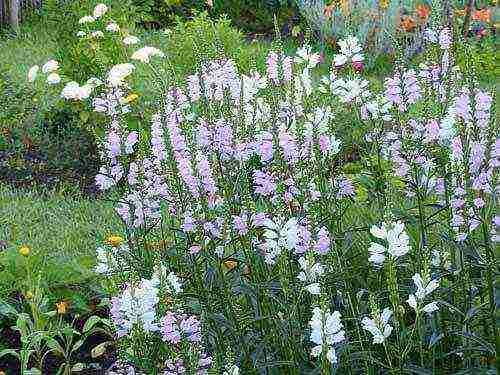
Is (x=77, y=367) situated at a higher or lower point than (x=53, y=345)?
lower

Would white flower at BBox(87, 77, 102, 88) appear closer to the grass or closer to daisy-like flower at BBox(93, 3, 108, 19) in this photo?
the grass

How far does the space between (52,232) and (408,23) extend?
4.75m

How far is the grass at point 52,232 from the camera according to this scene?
367 cm

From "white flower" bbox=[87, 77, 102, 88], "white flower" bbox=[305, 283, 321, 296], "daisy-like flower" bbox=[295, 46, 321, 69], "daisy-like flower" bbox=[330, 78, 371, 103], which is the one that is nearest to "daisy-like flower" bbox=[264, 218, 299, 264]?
"white flower" bbox=[305, 283, 321, 296]

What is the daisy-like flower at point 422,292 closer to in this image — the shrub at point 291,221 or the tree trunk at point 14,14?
the shrub at point 291,221

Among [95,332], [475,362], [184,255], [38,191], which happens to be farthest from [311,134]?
[38,191]

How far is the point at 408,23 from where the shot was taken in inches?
327

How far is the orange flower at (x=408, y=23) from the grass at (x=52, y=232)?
418cm

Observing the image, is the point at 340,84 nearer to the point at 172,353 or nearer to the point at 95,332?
the point at 172,353

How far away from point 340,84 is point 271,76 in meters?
0.21

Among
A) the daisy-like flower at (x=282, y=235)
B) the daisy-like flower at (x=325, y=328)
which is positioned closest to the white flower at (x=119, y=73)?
the daisy-like flower at (x=282, y=235)

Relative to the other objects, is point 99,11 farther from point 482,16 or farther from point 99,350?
point 482,16

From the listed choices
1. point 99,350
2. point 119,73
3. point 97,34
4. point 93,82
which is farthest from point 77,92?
point 99,350

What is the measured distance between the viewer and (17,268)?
3.66 m
